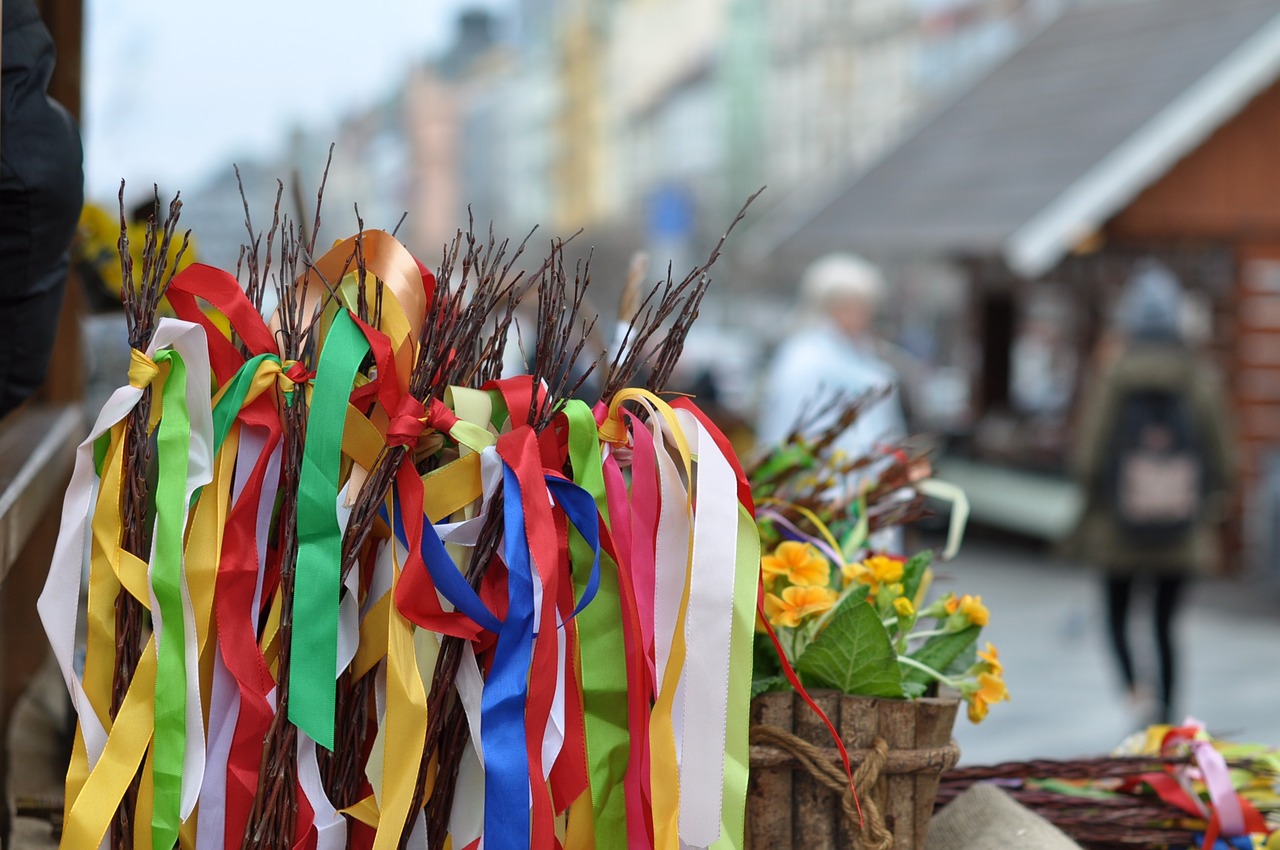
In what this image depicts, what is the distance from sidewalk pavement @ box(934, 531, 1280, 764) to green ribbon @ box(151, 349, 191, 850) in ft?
11.7

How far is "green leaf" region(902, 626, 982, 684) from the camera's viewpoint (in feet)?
5.65

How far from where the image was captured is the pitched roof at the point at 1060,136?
9922 mm

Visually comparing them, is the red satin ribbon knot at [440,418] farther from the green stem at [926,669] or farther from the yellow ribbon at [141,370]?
the green stem at [926,669]

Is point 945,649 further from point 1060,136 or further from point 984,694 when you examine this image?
point 1060,136

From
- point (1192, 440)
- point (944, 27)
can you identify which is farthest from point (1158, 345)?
point (944, 27)

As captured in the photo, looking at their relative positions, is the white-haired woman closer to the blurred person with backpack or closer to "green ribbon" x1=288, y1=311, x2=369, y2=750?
the blurred person with backpack

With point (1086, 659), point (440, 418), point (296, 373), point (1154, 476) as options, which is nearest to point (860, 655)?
point (440, 418)

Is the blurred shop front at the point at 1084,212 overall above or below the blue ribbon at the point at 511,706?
above

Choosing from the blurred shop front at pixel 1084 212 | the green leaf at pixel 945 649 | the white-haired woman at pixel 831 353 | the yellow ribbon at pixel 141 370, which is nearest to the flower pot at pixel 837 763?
the green leaf at pixel 945 649

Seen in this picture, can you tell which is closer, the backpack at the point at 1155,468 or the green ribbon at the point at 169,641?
the green ribbon at the point at 169,641

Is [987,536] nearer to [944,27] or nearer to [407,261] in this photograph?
[407,261]


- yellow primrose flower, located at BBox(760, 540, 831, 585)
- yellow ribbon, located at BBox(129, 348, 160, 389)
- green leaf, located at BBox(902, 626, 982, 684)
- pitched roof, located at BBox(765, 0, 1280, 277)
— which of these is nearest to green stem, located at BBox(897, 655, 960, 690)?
green leaf, located at BBox(902, 626, 982, 684)

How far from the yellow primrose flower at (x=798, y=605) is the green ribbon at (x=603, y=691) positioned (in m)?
0.27

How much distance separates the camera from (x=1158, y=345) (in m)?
6.20
